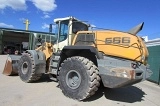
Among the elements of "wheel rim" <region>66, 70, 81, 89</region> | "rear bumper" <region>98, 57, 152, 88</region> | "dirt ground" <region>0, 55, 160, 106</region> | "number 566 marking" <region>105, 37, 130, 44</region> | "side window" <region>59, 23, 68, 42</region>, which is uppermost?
"side window" <region>59, 23, 68, 42</region>

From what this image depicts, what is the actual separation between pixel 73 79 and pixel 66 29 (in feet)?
7.75

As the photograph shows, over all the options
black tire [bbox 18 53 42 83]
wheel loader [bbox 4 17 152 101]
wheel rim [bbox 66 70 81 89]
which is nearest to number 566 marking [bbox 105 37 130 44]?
wheel loader [bbox 4 17 152 101]

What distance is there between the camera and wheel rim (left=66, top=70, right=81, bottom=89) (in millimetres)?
6872

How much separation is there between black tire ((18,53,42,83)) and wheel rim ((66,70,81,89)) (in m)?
2.16

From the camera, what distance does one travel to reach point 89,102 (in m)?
6.54

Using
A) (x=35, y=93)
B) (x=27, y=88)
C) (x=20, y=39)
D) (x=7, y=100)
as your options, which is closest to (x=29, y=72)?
(x=27, y=88)

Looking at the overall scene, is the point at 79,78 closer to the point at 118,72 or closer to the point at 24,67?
the point at 118,72

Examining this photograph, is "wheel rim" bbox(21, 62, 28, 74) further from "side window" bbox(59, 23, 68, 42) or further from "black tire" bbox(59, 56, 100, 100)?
"black tire" bbox(59, 56, 100, 100)

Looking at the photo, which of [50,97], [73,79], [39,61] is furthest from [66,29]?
[50,97]

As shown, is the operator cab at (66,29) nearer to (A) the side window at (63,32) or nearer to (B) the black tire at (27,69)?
(A) the side window at (63,32)

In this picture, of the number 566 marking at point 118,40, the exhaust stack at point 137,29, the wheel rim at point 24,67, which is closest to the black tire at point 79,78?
the number 566 marking at point 118,40

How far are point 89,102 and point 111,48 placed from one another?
1.79m

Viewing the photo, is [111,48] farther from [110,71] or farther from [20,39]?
[20,39]

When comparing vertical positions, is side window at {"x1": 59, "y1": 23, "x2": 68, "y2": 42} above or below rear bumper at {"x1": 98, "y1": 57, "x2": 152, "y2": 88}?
above
